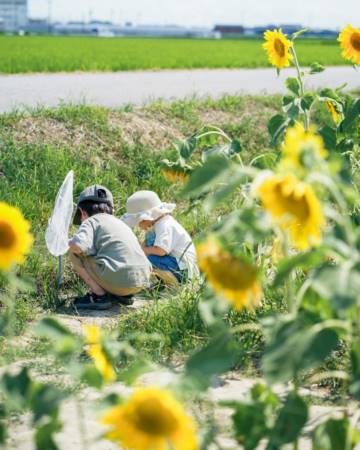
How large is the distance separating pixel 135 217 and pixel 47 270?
588mm

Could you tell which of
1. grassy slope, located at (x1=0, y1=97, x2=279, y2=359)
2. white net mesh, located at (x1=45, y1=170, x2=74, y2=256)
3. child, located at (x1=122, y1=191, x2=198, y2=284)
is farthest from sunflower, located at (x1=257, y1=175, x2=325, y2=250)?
child, located at (x1=122, y1=191, x2=198, y2=284)

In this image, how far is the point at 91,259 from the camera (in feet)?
19.6

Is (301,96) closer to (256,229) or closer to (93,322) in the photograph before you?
(93,322)

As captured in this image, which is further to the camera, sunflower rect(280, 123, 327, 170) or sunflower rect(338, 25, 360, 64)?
sunflower rect(338, 25, 360, 64)

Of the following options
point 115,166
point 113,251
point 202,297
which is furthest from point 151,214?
point 115,166

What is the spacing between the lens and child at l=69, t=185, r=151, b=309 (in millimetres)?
5844

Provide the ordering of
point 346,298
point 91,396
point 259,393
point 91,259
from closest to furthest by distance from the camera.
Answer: point 346,298, point 259,393, point 91,396, point 91,259

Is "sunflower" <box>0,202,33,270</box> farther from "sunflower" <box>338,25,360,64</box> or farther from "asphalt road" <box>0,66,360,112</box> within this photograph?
"asphalt road" <box>0,66,360,112</box>

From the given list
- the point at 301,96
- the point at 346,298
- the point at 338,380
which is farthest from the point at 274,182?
the point at 301,96

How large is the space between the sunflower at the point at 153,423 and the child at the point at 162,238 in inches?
162

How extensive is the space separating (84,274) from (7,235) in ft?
12.1

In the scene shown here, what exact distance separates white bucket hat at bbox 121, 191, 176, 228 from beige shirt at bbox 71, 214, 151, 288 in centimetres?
27

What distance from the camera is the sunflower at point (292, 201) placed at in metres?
2.00

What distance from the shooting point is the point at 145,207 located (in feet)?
20.5
